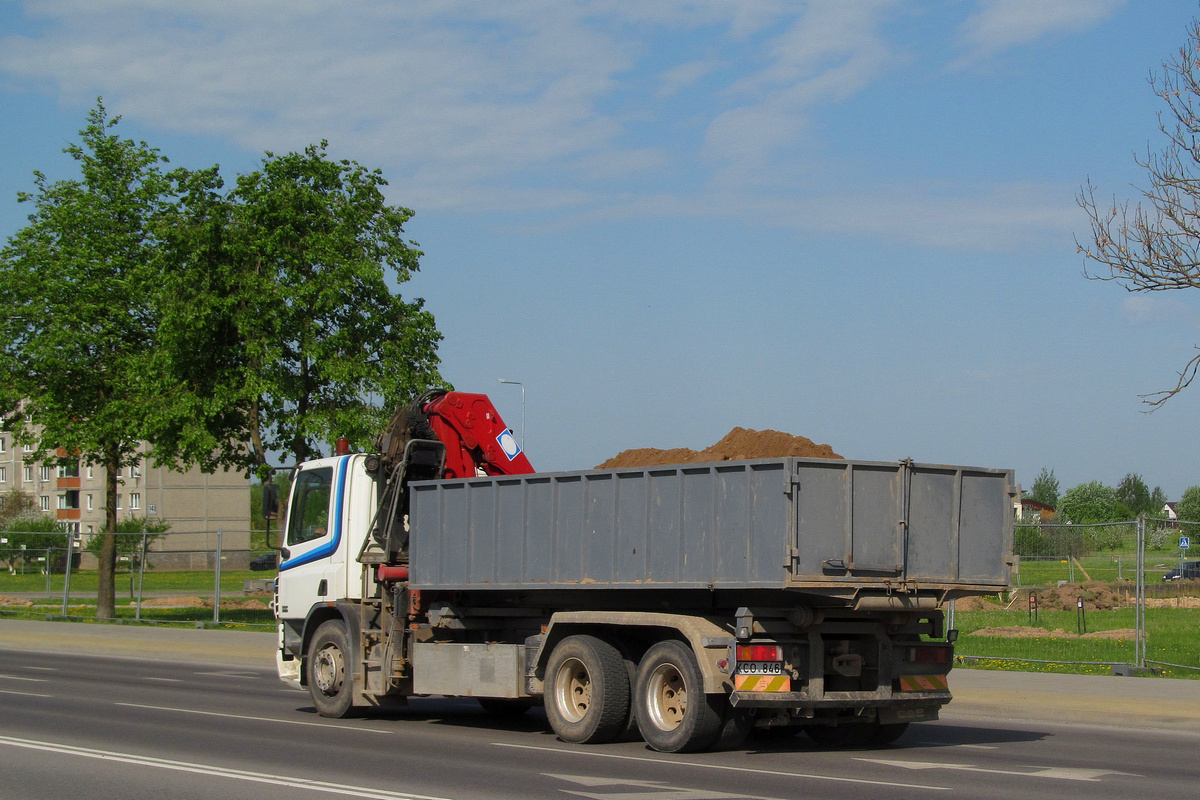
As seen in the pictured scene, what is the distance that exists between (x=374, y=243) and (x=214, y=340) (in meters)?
4.41

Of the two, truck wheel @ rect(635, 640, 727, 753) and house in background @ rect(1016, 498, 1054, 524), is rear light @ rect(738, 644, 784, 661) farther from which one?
house in background @ rect(1016, 498, 1054, 524)

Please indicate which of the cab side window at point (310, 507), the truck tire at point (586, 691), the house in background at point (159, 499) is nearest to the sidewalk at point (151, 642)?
the cab side window at point (310, 507)

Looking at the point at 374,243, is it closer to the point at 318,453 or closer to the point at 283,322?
the point at 283,322

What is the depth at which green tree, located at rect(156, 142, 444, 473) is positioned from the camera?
28.7m

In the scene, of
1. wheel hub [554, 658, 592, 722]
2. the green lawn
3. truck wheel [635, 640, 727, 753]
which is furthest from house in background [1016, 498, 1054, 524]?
wheel hub [554, 658, 592, 722]

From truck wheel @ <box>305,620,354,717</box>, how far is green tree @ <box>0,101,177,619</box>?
1869 centimetres

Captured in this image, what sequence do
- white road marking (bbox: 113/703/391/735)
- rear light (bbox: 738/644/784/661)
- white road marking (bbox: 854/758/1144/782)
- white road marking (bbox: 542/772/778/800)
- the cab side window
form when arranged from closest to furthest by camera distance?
white road marking (bbox: 542/772/778/800), white road marking (bbox: 854/758/1144/782), rear light (bbox: 738/644/784/661), white road marking (bbox: 113/703/391/735), the cab side window

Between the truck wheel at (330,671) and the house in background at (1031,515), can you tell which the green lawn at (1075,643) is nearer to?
the house in background at (1031,515)

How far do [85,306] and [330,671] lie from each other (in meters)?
20.9

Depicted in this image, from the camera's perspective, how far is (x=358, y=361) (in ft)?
95.9

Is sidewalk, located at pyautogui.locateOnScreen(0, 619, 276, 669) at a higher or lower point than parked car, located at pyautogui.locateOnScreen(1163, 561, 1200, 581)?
lower

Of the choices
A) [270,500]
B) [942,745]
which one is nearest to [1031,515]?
[942,745]

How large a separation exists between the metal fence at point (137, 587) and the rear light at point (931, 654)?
21.7 meters

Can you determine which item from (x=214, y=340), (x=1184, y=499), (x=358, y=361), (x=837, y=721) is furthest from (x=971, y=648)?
(x=1184, y=499)
